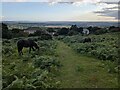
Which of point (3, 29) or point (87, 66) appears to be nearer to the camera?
point (87, 66)

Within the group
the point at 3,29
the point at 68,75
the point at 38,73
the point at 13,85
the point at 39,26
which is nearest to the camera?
the point at 13,85

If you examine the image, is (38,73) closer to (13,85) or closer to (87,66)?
(13,85)

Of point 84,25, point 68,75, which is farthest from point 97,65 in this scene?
point 84,25

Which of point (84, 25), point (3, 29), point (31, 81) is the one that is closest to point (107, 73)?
point (31, 81)

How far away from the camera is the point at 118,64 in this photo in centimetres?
1717

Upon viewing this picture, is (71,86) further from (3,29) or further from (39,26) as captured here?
(39,26)

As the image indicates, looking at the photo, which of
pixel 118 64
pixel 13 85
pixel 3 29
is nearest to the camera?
pixel 13 85

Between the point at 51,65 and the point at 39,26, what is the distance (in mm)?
68204

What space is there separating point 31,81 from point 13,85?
1006 millimetres

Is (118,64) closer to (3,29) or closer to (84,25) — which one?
(3,29)

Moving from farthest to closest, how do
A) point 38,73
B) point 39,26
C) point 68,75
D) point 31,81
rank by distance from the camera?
point 39,26
point 68,75
point 38,73
point 31,81

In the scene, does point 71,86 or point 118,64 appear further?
point 118,64

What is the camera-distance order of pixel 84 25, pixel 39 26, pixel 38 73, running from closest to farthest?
pixel 38 73, pixel 39 26, pixel 84 25

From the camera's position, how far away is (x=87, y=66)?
57.0 feet
